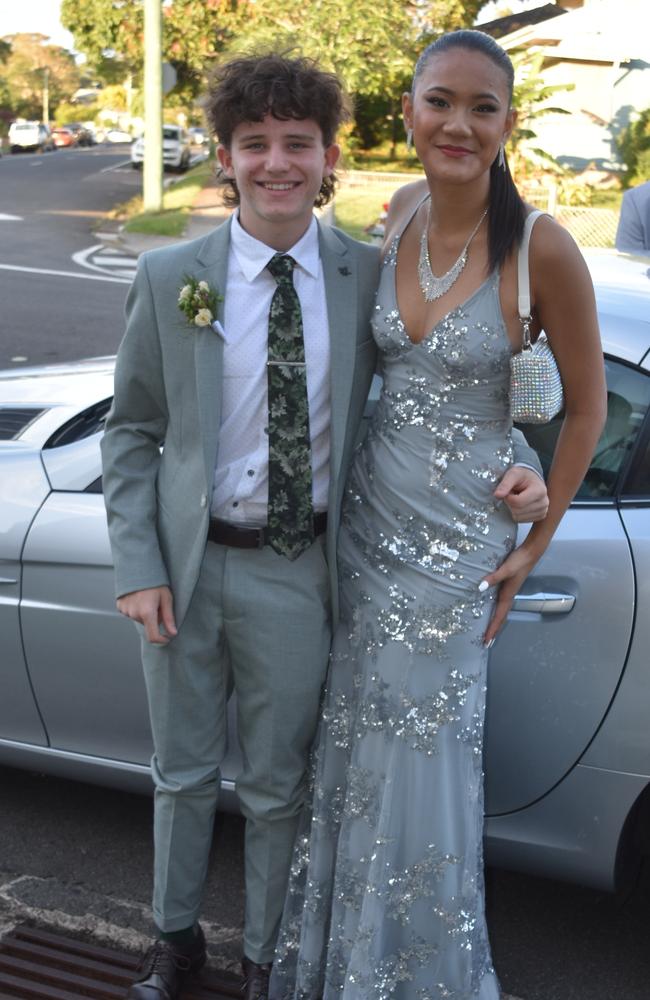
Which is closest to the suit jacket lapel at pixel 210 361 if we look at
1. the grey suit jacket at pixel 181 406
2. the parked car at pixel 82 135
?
the grey suit jacket at pixel 181 406

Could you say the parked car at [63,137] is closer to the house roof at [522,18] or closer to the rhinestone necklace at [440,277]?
the house roof at [522,18]

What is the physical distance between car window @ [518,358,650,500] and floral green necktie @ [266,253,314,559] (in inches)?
24.6

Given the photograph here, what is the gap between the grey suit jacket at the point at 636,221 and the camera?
441cm

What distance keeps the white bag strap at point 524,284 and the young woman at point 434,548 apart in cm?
2

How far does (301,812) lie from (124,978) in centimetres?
60

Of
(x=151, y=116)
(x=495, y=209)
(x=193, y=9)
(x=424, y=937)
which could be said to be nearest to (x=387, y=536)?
(x=495, y=209)

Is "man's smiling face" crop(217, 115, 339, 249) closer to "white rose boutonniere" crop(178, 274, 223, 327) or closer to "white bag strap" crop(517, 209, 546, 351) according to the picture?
"white rose boutonniere" crop(178, 274, 223, 327)

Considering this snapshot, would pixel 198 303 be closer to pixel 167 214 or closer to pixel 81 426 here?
pixel 81 426

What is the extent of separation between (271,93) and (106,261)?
13951 mm

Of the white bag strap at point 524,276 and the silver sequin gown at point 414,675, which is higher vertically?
the white bag strap at point 524,276

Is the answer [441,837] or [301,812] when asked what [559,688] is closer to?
[441,837]

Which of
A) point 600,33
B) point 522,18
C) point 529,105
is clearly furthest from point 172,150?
point 529,105

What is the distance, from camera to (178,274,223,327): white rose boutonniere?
7.01 ft

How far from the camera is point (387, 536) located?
2.26 meters
